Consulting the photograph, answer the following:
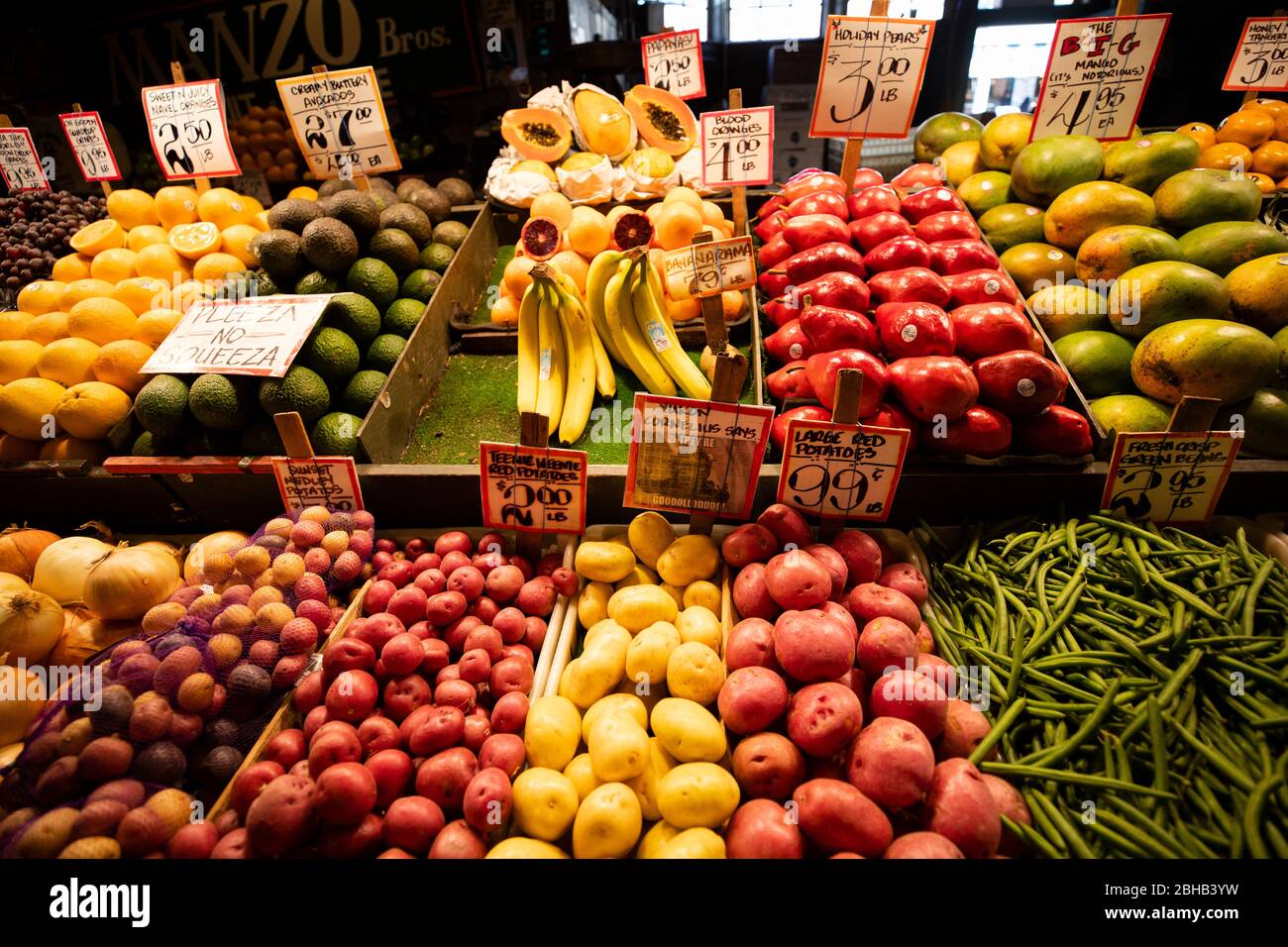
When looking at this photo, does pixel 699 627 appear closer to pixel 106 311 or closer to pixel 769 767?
pixel 769 767

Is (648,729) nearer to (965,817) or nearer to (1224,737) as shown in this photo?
(965,817)

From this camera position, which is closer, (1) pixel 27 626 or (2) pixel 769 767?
(2) pixel 769 767

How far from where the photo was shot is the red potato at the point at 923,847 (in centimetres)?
111

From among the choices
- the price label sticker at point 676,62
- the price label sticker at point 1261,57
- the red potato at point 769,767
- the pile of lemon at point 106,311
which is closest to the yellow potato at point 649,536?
the red potato at point 769,767

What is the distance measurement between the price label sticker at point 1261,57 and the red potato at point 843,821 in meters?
3.87

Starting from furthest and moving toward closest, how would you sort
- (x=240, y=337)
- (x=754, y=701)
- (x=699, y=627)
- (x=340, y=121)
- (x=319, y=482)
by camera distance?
(x=340, y=121), (x=240, y=337), (x=319, y=482), (x=699, y=627), (x=754, y=701)

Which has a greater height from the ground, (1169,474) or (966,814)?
(1169,474)

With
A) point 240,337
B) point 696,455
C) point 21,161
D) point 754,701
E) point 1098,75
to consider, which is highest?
point 1098,75

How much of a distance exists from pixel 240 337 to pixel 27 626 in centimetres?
108

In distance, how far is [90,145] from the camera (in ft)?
10.1

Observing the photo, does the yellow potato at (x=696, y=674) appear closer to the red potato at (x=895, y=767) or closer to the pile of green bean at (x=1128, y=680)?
the red potato at (x=895, y=767)

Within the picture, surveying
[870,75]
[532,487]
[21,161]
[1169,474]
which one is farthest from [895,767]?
[21,161]
